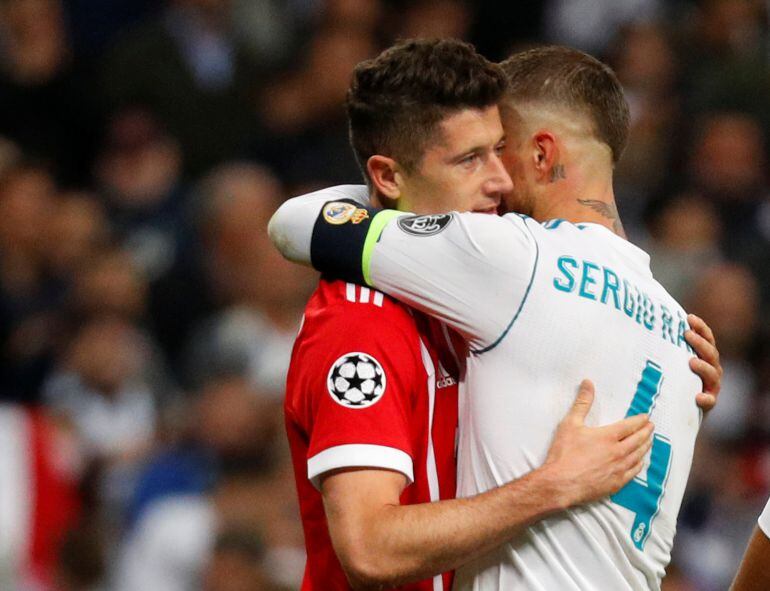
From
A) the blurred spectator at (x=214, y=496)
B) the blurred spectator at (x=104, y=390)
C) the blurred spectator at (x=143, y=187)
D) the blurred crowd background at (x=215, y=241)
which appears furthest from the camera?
the blurred spectator at (x=143, y=187)

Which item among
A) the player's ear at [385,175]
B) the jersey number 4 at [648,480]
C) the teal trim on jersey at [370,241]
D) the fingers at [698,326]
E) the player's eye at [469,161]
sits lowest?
the jersey number 4 at [648,480]

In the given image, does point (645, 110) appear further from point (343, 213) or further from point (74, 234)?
point (343, 213)

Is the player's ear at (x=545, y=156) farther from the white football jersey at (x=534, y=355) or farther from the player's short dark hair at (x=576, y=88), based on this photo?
the white football jersey at (x=534, y=355)

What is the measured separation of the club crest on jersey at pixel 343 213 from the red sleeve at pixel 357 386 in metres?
0.19

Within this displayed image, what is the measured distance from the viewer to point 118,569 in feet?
20.9

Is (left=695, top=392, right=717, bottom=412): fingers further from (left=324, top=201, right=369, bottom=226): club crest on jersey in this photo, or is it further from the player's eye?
(left=324, top=201, right=369, bottom=226): club crest on jersey

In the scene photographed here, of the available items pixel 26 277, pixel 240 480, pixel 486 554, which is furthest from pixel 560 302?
pixel 26 277

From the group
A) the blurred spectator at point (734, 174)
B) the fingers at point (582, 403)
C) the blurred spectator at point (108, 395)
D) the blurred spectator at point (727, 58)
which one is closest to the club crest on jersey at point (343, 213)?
the fingers at point (582, 403)

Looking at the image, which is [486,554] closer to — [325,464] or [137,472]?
[325,464]

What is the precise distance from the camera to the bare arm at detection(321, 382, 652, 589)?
2.86 meters

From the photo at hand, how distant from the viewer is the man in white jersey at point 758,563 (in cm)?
339

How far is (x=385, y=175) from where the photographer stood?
334 cm

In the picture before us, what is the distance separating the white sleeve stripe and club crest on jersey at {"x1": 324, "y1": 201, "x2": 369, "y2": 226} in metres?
0.49

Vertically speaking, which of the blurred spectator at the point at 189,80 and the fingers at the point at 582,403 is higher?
the blurred spectator at the point at 189,80
